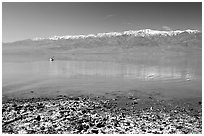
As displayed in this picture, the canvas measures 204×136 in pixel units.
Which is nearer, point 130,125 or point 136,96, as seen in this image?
point 130,125

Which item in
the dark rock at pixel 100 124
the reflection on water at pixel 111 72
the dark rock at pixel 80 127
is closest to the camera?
the dark rock at pixel 80 127

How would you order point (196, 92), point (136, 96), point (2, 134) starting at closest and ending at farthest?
point (2, 134) → point (136, 96) → point (196, 92)

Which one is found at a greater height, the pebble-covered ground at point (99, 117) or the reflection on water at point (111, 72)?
the reflection on water at point (111, 72)

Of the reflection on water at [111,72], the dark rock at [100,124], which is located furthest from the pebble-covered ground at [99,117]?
the reflection on water at [111,72]

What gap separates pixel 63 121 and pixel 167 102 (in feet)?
20.8

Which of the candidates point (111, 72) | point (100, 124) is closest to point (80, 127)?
point (100, 124)

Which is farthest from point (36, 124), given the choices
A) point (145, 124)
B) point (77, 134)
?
point (145, 124)

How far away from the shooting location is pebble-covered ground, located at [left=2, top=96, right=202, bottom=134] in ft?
31.4

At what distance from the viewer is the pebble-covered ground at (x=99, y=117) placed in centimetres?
959

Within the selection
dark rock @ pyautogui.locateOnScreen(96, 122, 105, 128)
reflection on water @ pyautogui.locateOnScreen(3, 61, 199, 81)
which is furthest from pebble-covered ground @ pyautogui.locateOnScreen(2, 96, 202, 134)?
reflection on water @ pyautogui.locateOnScreen(3, 61, 199, 81)

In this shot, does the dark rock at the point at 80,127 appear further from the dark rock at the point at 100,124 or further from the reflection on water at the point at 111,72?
the reflection on water at the point at 111,72

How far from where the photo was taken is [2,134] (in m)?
8.98

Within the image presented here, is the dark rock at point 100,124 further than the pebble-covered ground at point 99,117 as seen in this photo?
Yes

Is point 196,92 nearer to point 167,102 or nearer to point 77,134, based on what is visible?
point 167,102
